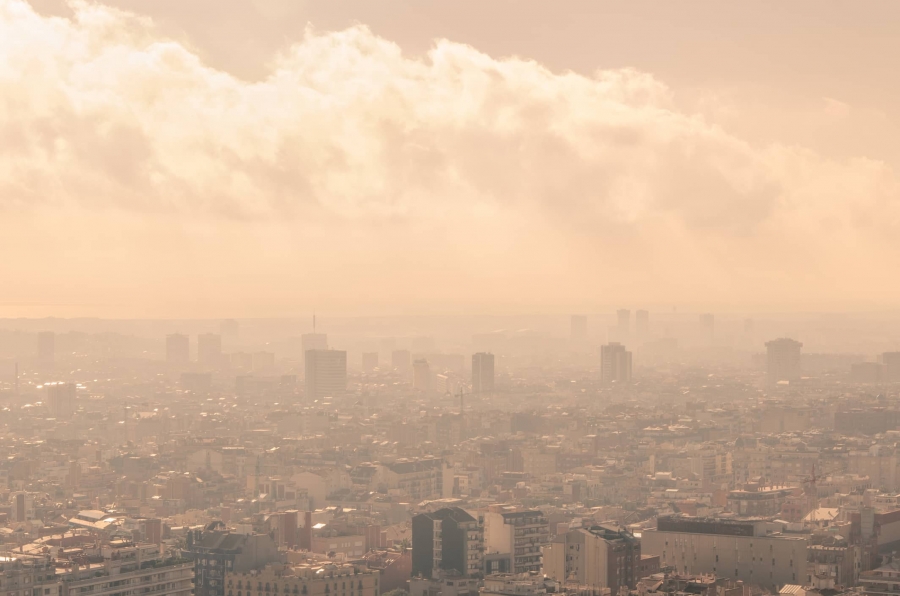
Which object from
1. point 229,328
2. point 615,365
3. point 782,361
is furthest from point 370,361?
point 782,361

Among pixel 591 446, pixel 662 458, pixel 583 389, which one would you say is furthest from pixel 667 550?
pixel 583 389

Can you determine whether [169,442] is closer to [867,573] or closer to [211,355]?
[867,573]

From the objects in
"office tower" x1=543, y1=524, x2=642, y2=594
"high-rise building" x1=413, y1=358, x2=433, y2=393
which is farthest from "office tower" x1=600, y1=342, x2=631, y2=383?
"office tower" x1=543, y1=524, x2=642, y2=594

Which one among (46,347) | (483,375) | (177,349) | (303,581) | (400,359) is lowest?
(303,581)

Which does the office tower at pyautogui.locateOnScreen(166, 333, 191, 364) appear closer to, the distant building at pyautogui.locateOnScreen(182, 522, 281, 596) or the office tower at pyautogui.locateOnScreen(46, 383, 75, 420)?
the office tower at pyautogui.locateOnScreen(46, 383, 75, 420)

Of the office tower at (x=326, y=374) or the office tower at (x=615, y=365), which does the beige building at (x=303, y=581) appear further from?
the office tower at (x=615, y=365)

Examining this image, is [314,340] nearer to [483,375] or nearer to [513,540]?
[483,375]
